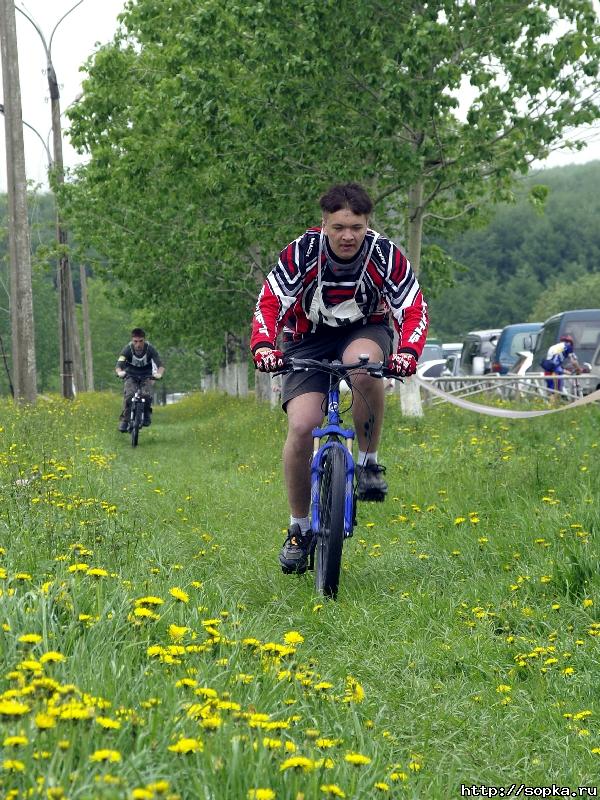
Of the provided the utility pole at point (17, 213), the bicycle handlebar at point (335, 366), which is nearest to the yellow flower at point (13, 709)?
the bicycle handlebar at point (335, 366)

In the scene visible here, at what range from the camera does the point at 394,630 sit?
5098 mm

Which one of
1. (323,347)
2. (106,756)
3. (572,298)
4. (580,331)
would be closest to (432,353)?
(580,331)

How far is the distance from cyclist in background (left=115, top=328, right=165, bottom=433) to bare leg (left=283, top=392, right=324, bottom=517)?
37.5 feet

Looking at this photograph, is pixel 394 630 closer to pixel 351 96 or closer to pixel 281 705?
pixel 281 705

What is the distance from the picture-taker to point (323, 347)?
6117 mm

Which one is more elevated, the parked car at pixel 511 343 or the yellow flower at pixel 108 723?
the yellow flower at pixel 108 723

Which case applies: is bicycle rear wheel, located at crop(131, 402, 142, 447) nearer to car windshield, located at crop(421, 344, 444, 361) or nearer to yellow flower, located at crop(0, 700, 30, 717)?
yellow flower, located at crop(0, 700, 30, 717)

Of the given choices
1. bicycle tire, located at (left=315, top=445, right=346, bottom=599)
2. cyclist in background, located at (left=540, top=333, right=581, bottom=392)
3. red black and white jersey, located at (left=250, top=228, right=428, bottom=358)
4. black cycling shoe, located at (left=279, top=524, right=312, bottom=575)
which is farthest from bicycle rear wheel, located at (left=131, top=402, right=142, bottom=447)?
bicycle tire, located at (left=315, top=445, right=346, bottom=599)

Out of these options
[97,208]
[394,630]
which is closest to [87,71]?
[97,208]

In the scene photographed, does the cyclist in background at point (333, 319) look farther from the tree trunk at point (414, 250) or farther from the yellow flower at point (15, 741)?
the tree trunk at point (414, 250)

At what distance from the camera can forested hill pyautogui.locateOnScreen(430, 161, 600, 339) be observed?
10412 centimetres

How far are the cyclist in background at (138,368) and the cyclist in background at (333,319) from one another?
1145 cm

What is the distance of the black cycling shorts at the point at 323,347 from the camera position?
5.97 meters

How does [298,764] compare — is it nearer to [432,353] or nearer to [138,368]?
[138,368]
